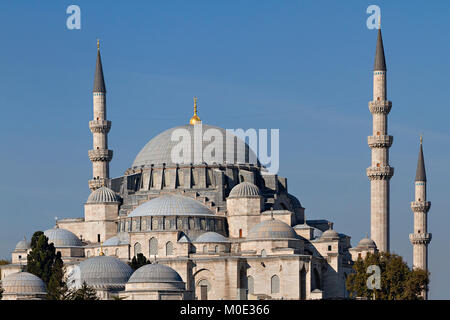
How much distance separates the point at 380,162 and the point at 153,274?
1748cm

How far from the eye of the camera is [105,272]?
55.2 metres

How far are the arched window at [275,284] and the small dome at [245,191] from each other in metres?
7.04

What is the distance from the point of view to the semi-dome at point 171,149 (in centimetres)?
6788

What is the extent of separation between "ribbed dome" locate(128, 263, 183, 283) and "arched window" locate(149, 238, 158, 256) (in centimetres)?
825

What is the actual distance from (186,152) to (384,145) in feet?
36.4

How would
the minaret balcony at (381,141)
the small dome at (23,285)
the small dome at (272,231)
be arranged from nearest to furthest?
the small dome at (23,285) < the small dome at (272,231) < the minaret balcony at (381,141)

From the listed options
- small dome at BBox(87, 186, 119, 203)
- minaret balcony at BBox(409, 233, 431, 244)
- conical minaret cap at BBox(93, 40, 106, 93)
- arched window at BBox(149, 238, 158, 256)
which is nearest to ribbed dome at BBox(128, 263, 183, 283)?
arched window at BBox(149, 238, 158, 256)

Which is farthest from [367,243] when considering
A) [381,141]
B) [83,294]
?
[83,294]

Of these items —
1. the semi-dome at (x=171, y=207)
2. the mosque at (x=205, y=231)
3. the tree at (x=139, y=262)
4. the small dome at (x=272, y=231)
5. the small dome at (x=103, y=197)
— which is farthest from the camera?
the small dome at (x=103, y=197)

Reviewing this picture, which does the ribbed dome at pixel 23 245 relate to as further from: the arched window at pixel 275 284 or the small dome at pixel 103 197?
the arched window at pixel 275 284

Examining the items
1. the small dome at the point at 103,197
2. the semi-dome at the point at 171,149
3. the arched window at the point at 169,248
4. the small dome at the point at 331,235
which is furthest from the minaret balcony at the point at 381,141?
the small dome at the point at 103,197
